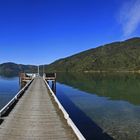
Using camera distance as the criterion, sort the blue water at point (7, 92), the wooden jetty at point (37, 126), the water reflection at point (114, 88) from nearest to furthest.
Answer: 1. the wooden jetty at point (37, 126)
2. the blue water at point (7, 92)
3. the water reflection at point (114, 88)

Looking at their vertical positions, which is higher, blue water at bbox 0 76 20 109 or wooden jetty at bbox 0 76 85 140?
wooden jetty at bbox 0 76 85 140

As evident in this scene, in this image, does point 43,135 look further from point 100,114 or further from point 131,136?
point 100,114

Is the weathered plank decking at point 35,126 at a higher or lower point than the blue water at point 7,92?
higher

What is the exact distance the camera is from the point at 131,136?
18.5 m

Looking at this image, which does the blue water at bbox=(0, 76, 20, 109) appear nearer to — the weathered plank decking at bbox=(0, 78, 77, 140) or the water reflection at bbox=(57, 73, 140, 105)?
the weathered plank decking at bbox=(0, 78, 77, 140)

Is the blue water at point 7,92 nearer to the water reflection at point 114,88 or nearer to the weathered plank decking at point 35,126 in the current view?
the weathered plank decking at point 35,126

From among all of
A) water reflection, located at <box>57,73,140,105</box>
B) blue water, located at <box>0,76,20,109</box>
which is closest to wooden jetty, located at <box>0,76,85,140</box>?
blue water, located at <box>0,76,20,109</box>

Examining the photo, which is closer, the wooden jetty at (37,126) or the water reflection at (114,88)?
the wooden jetty at (37,126)

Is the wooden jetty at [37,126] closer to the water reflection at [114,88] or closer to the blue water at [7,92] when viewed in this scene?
the blue water at [7,92]

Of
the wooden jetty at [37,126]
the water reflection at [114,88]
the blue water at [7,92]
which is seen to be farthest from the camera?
the water reflection at [114,88]

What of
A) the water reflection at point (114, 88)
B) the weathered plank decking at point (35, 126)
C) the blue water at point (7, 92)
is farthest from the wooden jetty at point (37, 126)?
the water reflection at point (114, 88)

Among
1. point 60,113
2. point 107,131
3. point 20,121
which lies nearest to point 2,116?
point 20,121

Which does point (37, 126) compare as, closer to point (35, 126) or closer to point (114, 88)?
point (35, 126)

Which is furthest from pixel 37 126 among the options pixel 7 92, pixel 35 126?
pixel 7 92
